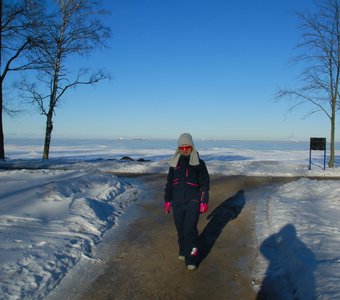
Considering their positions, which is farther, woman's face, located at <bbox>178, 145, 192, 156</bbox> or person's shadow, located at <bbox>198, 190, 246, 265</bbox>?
person's shadow, located at <bbox>198, 190, 246, 265</bbox>

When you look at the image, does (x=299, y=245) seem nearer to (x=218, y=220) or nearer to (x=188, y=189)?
(x=188, y=189)

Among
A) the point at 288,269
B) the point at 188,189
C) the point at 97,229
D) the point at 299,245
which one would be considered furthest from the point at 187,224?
the point at 97,229

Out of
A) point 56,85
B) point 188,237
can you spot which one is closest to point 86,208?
point 188,237

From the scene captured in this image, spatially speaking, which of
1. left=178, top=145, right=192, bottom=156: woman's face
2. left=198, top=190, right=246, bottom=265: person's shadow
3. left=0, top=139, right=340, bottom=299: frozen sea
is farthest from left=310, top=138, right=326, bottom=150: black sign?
left=178, top=145, right=192, bottom=156: woman's face

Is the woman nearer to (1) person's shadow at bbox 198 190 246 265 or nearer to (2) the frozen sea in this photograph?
(1) person's shadow at bbox 198 190 246 265

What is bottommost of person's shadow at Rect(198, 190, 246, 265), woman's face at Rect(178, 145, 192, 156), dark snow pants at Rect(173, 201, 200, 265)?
person's shadow at Rect(198, 190, 246, 265)

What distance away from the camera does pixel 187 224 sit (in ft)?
18.3

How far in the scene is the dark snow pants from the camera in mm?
5418

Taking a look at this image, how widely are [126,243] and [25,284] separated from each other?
7.71ft

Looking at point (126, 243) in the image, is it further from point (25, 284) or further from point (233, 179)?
point (233, 179)

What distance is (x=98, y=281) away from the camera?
15.8 ft

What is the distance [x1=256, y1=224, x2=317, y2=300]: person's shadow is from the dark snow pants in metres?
1.11

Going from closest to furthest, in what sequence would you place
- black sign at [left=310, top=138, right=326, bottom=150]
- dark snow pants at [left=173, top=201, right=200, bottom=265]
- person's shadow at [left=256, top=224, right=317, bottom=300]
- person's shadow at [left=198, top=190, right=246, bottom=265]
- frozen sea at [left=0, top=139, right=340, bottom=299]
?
person's shadow at [left=256, top=224, right=317, bottom=300] < frozen sea at [left=0, top=139, right=340, bottom=299] < dark snow pants at [left=173, top=201, right=200, bottom=265] < person's shadow at [left=198, top=190, right=246, bottom=265] < black sign at [left=310, top=138, right=326, bottom=150]

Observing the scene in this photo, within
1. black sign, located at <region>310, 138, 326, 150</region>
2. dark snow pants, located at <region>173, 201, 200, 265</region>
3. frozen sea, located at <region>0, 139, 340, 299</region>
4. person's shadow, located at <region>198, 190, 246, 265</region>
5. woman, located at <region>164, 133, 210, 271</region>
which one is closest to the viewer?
frozen sea, located at <region>0, 139, 340, 299</region>
